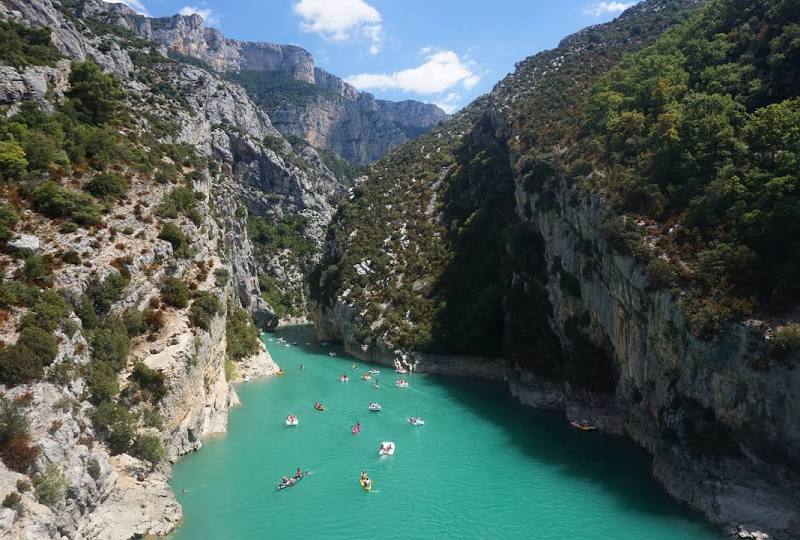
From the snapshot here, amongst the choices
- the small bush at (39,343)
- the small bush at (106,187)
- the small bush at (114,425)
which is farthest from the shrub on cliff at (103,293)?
the small bush at (106,187)

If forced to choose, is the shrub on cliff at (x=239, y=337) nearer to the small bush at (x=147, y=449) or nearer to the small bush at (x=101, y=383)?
the small bush at (x=101, y=383)

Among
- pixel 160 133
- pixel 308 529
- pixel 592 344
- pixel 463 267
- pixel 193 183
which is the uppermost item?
pixel 160 133

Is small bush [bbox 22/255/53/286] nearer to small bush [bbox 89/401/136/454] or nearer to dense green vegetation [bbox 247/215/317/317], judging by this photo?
small bush [bbox 89/401/136/454]

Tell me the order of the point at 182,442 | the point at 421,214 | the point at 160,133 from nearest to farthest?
the point at 182,442 < the point at 160,133 < the point at 421,214

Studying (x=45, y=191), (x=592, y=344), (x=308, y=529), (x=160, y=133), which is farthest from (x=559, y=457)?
(x=160, y=133)

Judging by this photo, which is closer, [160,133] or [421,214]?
[160,133]

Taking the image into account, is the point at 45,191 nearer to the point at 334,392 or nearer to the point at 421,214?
the point at 334,392

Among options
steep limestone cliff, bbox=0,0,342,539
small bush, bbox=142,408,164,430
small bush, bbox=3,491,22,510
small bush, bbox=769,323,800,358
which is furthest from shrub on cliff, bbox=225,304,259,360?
small bush, bbox=769,323,800,358
